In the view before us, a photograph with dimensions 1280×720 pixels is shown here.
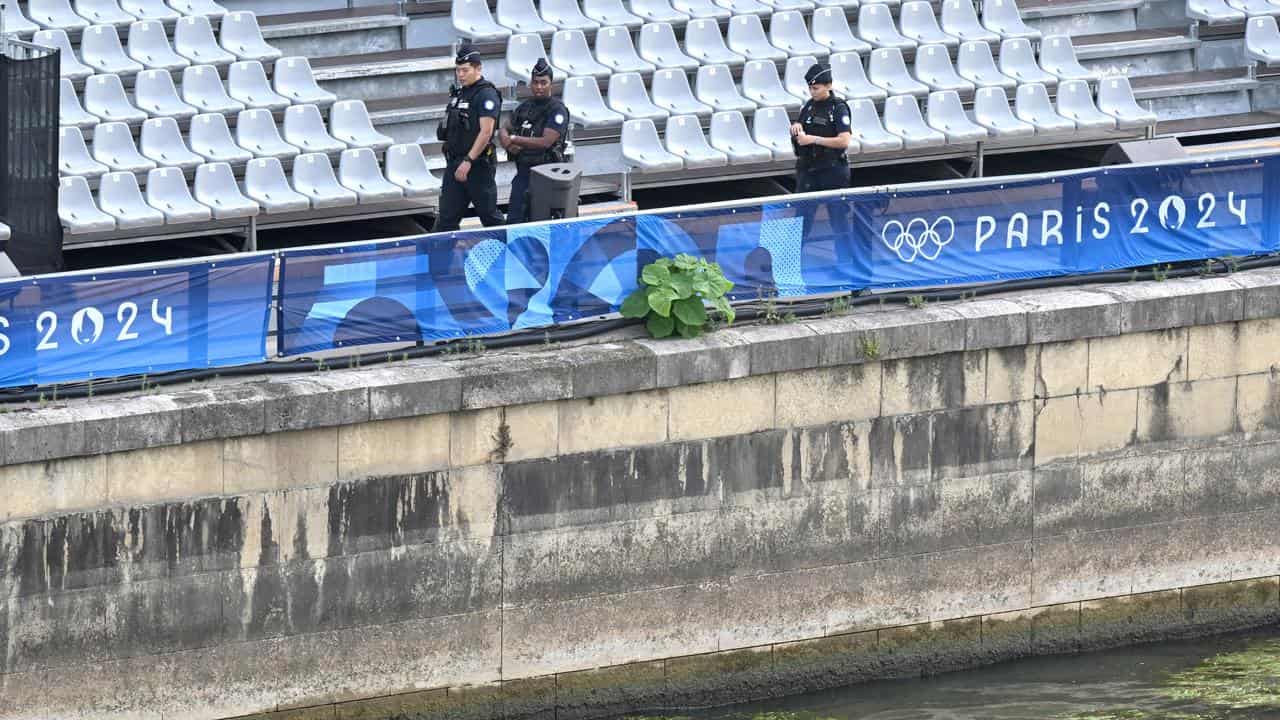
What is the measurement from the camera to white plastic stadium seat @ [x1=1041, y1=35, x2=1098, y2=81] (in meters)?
20.8

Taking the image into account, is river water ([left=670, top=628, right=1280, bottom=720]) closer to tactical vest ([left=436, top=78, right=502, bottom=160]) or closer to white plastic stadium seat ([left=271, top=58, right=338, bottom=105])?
tactical vest ([left=436, top=78, right=502, bottom=160])

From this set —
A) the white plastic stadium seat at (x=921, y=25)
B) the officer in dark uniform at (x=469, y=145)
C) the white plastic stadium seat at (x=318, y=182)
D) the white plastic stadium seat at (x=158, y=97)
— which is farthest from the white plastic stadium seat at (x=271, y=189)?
the white plastic stadium seat at (x=921, y=25)

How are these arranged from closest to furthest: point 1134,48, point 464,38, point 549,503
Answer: point 549,503
point 464,38
point 1134,48

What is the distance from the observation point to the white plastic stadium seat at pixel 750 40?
20.0 metres

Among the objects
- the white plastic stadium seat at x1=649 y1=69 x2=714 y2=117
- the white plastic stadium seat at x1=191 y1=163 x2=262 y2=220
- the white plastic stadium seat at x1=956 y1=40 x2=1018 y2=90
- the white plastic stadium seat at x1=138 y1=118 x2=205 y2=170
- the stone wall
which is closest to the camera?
the stone wall

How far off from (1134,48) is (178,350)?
10.5 meters

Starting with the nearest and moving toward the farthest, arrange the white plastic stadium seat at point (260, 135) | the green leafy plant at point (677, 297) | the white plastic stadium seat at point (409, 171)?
the green leafy plant at point (677, 297), the white plastic stadium seat at point (260, 135), the white plastic stadium seat at point (409, 171)

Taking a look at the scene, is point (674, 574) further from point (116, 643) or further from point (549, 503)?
point (116, 643)

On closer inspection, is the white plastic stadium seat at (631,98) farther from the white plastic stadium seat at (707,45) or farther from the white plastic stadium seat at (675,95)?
the white plastic stadium seat at (707,45)

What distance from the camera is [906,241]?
53.3 feet

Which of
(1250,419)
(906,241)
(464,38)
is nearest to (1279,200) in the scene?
(1250,419)

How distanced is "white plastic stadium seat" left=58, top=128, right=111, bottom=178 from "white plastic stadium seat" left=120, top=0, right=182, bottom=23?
5.56ft

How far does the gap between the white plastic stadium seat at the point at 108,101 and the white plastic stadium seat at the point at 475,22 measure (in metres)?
2.85

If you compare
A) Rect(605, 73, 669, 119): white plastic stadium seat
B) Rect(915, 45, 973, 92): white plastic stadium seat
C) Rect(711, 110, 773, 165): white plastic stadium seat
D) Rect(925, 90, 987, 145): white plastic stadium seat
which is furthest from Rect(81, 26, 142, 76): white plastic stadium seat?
Rect(915, 45, 973, 92): white plastic stadium seat
